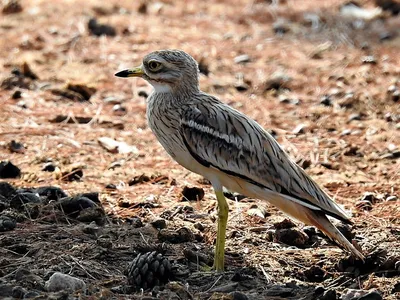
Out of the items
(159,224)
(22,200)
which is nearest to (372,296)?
(159,224)

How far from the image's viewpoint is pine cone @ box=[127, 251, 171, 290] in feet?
16.8

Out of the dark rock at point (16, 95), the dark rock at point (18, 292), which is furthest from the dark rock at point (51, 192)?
the dark rock at point (16, 95)

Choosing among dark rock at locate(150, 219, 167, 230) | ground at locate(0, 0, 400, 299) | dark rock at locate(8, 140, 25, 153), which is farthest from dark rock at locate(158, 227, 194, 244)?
dark rock at locate(8, 140, 25, 153)

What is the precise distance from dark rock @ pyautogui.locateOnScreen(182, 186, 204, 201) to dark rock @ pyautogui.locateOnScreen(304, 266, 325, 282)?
143cm

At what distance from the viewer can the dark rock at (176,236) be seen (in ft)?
19.3

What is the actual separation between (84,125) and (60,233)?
266 cm

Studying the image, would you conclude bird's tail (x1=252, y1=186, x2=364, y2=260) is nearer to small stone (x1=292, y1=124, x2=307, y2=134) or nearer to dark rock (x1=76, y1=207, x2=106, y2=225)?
dark rock (x1=76, y1=207, x2=106, y2=225)

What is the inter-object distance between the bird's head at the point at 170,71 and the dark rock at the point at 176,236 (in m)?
0.87

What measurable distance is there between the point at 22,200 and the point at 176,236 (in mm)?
1125

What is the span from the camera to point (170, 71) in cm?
600

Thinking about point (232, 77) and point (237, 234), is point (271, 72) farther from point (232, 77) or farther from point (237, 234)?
point (237, 234)

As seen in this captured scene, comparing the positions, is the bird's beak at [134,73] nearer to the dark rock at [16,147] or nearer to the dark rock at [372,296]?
the dark rock at [16,147]

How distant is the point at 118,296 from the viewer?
5000 mm

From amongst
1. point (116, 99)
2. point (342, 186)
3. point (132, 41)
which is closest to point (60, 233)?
point (342, 186)
